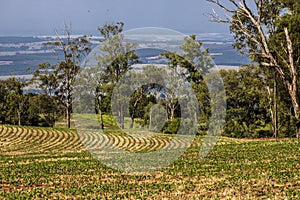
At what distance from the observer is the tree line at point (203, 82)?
38625 millimetres

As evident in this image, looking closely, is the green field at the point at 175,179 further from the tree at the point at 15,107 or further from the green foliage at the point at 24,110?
the tree at the point at 15,107

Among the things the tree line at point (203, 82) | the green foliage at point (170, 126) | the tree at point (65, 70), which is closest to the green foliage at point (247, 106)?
the tree line at point (203, 82)

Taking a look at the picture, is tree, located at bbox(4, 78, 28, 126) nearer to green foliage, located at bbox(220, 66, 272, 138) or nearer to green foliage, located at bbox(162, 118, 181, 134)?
green foliage, located at bbox(220, 66, 272, 138)

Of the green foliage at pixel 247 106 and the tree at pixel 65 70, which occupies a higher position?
the tree at pixel 65 70

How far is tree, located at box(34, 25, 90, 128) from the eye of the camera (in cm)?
7284

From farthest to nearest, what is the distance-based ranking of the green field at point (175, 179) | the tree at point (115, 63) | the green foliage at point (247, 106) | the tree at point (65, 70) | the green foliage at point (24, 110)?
1. the green foliage at point (24, 110)
2. the tree at point (65, 70)
3. the green foliage at point (247, 106)
4. the tree at point (115, 63)
5. the green field at point (175, 179)

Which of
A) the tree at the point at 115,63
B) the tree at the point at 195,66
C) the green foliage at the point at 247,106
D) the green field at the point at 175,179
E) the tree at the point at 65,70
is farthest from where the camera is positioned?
the tree at the point at 65,70

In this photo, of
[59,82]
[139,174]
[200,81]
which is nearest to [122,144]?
[200,81]

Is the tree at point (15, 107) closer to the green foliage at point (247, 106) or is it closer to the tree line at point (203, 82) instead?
the tree line at point (203, 82)

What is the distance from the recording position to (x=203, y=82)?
136 feet

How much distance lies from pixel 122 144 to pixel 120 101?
1438 cm

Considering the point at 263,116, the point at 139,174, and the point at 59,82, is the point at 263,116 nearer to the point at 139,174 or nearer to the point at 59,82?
the point at 59,82

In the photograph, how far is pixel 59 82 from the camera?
243ft

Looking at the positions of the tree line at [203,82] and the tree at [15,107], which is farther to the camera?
the tree at [15,107]
